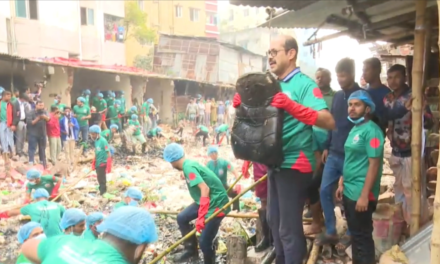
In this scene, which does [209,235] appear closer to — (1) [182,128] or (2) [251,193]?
(2) [251,193]

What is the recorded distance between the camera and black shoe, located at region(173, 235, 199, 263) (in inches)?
212

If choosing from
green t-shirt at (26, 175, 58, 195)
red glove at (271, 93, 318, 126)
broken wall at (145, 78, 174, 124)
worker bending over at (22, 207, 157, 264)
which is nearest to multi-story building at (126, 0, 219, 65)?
broken wall at (145, 78, 174, 124)

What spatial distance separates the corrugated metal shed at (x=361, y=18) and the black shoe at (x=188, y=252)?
2938mm

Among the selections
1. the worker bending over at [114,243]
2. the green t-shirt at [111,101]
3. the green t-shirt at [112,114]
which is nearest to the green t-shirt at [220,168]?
the worker bending over at [114,243]

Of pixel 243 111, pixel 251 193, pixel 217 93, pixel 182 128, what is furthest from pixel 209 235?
pixel 217 93

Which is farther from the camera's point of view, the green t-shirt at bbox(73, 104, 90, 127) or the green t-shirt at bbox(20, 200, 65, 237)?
the green t-shirt at bbox(73, 104, 90, 127)

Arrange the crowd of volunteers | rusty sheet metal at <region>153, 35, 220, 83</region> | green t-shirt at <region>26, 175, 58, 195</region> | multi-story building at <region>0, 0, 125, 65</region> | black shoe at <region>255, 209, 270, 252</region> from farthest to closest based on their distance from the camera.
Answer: rusty sheet metal at <region>153, 35, 220, 83</region> < multi-story building at <region>0, 0, 125, 65</region> < green t-shirt at <region>26, 175, 58, 195</region> < black shoe at <region>255, 209, 270, 252</region> < the crowd of volunteers

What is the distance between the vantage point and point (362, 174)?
3590 mm

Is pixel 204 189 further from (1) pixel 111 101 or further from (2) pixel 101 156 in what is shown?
(1) pixel 111 101

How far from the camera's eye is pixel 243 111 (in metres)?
3.22

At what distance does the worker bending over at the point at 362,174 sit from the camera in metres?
3.51

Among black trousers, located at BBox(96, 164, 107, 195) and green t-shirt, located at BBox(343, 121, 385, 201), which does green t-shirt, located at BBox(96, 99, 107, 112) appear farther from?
green t-shirt, located at BBox(343, 121, 385, 201)

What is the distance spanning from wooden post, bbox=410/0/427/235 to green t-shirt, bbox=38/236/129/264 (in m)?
2.63

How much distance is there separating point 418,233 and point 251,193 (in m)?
5.84
